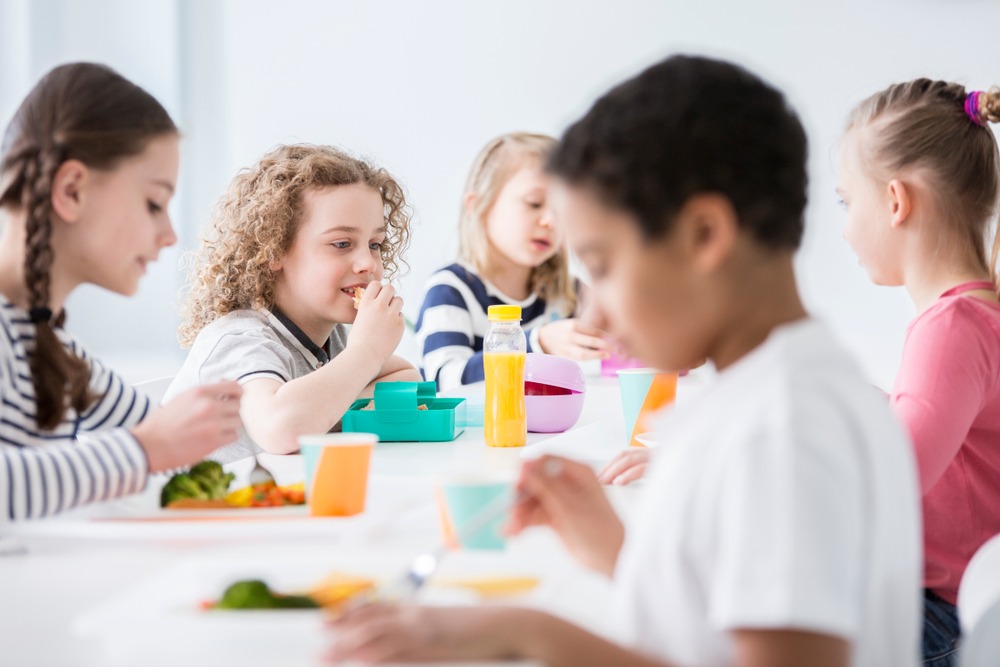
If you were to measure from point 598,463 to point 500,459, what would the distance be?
142 mm

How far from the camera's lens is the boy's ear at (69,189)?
1027 millimetres

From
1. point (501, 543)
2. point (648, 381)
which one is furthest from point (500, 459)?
point (501, 543)

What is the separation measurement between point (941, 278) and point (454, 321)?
57.7 inches

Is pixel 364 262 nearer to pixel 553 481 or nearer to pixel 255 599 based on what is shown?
pixel 553 481

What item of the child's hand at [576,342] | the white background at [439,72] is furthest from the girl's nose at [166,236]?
the white background at [439,72]

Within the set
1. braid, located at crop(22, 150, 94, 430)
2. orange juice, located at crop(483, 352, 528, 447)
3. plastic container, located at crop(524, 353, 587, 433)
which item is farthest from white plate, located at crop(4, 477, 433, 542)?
plastic container, located at crop(524, 353, 587, 433)

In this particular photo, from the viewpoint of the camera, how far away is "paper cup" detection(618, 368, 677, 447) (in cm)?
143

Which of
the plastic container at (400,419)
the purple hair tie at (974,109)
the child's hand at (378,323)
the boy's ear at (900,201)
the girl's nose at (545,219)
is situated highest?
the purple hair tie at (974,109)

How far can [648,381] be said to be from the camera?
1.45 m

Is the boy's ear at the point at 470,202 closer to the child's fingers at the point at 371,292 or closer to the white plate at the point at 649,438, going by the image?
the child's fingers at the point at 371,292

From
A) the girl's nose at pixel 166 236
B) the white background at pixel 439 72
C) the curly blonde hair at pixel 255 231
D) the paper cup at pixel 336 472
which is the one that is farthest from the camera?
the white background at pixel 439 72

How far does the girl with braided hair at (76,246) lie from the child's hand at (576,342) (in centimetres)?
125

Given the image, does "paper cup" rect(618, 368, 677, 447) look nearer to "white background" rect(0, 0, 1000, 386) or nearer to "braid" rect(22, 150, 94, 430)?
"braid" rect(22, 150, 94, 430)

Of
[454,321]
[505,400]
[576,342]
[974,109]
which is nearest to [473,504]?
[505,400]
